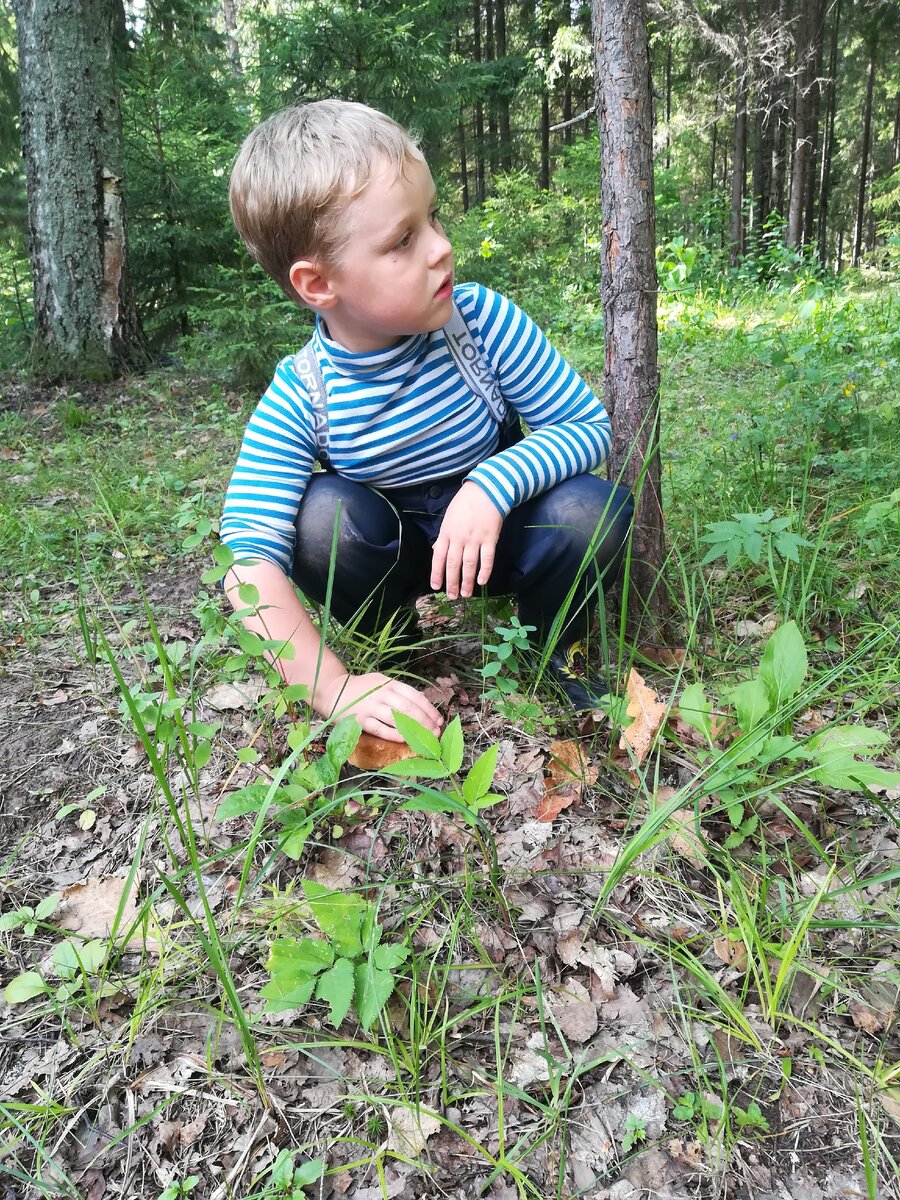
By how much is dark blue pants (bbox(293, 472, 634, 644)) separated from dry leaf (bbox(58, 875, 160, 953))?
0.79 m

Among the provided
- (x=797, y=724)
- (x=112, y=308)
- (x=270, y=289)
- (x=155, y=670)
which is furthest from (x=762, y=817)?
(x=112, y=308)

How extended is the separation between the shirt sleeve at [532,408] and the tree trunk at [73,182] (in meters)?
4.87

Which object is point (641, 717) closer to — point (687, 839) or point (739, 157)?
point (687, 839)

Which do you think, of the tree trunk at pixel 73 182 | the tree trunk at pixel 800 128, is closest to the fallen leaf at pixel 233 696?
the tree trunk at pixel 73 182

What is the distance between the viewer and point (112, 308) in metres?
5.68

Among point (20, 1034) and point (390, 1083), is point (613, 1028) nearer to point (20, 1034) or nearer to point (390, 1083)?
point (390, 1083)

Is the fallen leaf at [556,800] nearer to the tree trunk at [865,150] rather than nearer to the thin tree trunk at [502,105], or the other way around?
the thin tree trunk at [502,105]

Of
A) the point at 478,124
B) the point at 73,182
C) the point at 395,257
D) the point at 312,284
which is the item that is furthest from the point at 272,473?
the point at 478,124

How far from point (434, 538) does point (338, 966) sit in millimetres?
1087

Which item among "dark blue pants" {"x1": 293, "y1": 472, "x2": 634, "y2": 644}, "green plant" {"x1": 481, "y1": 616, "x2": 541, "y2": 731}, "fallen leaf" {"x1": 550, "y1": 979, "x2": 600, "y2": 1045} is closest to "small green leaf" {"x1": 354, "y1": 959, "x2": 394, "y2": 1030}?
"fallen leaf" {"x1": 550, "y1": 979, "x2": 600, "y2": 1045}

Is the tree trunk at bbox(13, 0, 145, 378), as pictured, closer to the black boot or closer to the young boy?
the young boy

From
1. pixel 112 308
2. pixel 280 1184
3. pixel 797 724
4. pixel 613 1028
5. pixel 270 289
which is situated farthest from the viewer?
pixel 112 308

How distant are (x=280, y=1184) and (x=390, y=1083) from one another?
0.61 ft

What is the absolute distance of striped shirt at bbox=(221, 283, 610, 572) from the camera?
5.53 feet
